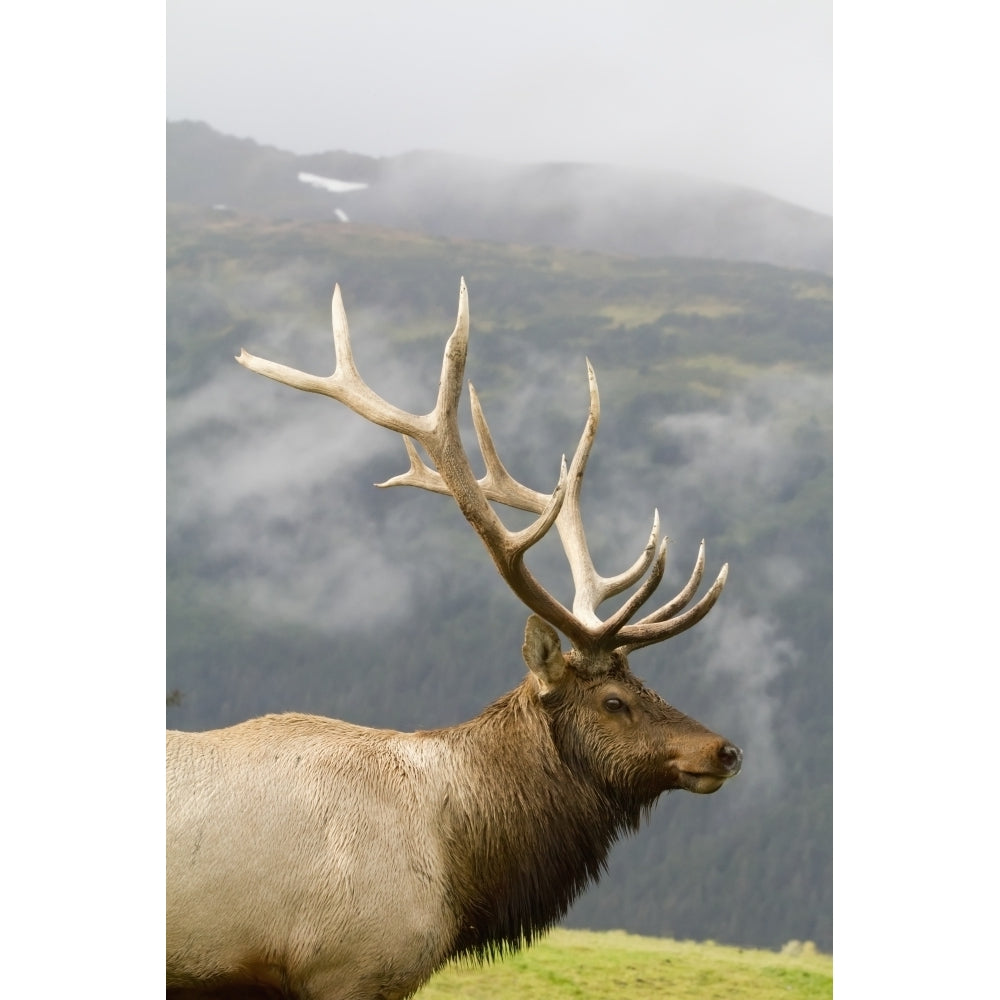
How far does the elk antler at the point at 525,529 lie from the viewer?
9.91ft

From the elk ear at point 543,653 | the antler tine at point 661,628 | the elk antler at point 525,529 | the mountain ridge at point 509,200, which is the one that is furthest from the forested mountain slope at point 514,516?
the elk ear at point 543,653

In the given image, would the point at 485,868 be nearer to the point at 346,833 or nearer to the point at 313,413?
the point at 346,833

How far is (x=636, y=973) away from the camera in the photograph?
172 inches

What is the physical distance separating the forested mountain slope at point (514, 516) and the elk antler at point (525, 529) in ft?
5.13

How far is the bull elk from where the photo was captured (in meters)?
2.80

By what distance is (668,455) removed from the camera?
16.6ft

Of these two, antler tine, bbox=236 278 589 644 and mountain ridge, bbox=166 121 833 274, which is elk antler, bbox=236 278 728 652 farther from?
mountain ridge, bbox=166 121 833 274

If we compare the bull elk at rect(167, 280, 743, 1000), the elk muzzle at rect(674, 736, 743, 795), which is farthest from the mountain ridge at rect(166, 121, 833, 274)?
the elk muzzle at rect(674, 736, 743, 795)

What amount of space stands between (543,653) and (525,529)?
28 centimetres

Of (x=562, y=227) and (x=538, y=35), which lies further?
(x=562, y=227)
